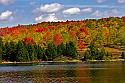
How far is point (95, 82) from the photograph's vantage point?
77188 millimetres

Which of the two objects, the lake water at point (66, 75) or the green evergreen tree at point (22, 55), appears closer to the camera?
the lake water at point (66, 75)

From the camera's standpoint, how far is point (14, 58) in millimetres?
199750

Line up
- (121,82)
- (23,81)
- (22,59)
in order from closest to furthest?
(121,82)
(23,81)
(22,59)

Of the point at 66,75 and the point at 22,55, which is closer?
the point at 66,75

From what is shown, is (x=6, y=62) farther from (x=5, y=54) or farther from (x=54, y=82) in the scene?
(x=54, y=82)

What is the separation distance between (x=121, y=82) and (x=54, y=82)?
1449 cm

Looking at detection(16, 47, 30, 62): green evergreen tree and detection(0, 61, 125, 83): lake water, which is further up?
detection(16, 47, 30, 62): green evergreen tree

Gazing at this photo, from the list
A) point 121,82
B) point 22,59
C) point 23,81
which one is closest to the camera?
point 121,82

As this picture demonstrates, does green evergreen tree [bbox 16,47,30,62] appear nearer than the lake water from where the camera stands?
No

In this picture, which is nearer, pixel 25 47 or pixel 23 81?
pixel 23 81

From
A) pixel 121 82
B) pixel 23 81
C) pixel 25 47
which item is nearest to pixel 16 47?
pixel 25 47

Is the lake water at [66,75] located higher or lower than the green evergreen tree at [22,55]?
lower

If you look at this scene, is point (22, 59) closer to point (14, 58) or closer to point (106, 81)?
point (14, 58)

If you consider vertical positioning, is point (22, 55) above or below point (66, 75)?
above
